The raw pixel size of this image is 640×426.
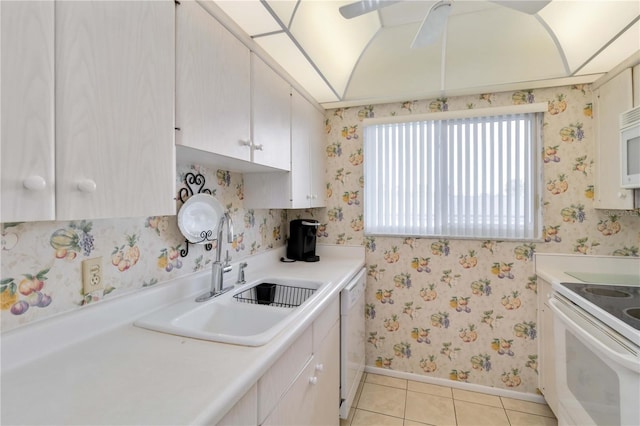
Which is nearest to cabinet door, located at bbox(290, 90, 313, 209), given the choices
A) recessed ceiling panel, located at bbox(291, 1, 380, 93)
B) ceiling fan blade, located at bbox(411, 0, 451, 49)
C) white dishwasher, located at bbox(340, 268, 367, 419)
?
recessed ceiling panel, located at bbox(291, 1, 380, 93)

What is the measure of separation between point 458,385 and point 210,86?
8.26 feet

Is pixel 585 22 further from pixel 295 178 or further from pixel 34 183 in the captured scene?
pixel 34 183

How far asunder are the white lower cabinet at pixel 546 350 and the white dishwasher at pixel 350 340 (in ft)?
3.88

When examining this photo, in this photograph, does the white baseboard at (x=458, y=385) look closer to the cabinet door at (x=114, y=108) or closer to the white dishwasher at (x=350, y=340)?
the white dishwasher at (x=350, y=340)

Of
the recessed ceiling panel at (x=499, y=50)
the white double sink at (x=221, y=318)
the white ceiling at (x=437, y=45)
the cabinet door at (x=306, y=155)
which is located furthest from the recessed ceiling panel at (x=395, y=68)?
the white double sink at (x=221, y=318)

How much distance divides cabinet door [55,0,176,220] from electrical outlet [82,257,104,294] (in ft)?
1.30

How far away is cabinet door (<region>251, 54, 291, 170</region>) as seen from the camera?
4.62 feet

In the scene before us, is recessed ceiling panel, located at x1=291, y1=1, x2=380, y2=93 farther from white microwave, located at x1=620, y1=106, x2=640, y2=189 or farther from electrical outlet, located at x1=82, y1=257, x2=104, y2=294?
white microwave, located at x1=620, y1=106, x2=640, y2=189

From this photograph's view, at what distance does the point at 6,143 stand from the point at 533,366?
2.84 meters

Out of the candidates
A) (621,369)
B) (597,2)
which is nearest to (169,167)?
(621,369)

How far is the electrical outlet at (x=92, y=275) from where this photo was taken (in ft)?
3.27

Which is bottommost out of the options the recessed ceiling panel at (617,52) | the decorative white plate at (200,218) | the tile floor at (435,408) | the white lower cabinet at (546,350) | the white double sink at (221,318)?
the tile floor at (435,408)

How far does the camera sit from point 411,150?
2.29 metres

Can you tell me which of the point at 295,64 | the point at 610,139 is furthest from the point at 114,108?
the point at 610,139
